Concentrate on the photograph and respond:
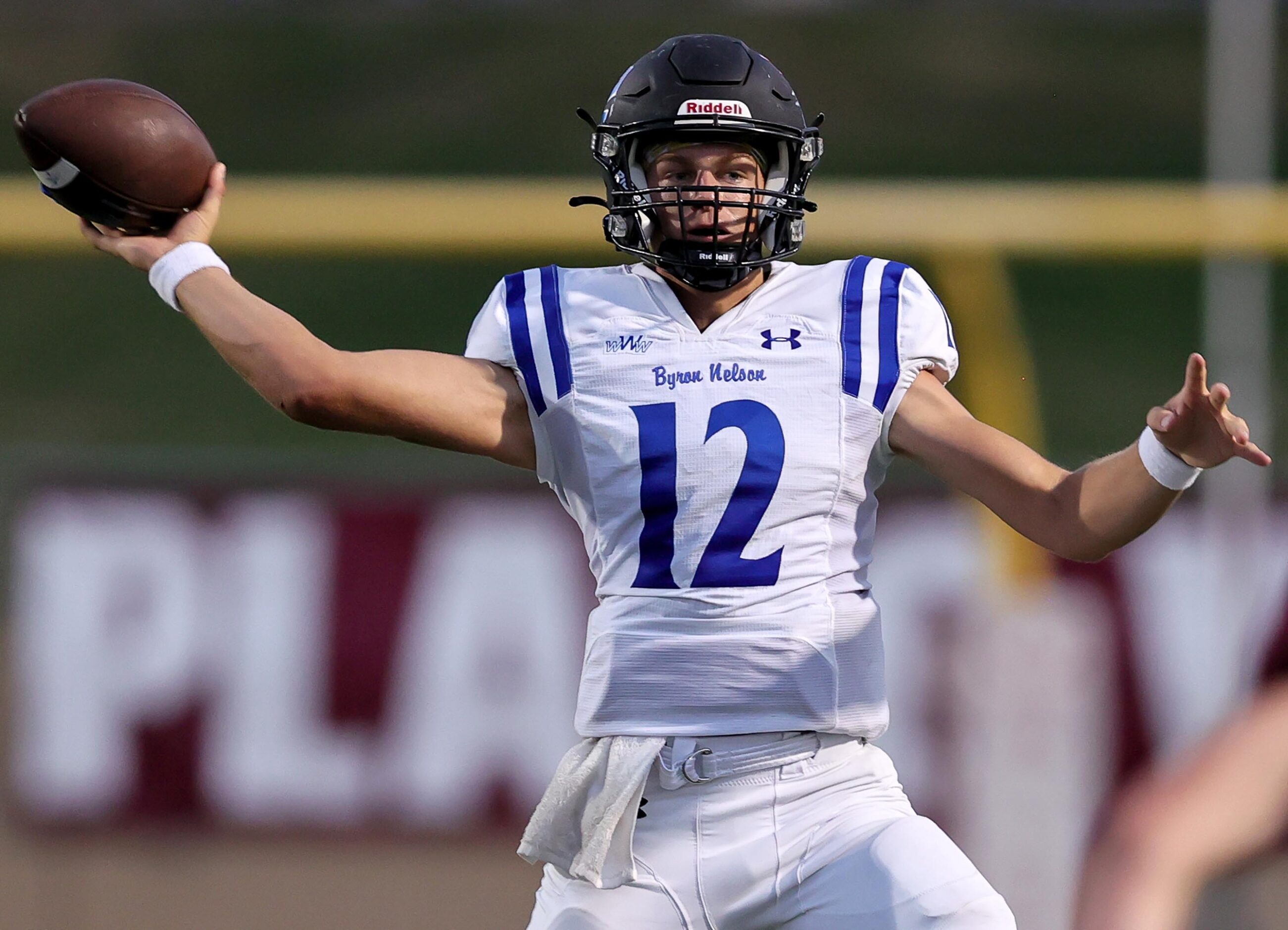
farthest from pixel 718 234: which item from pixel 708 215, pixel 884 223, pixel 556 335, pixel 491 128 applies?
pixel 491 128

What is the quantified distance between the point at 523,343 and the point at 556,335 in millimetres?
52

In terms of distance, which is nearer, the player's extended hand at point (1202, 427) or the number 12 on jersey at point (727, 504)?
the player's extended hand at point (1202, 427)


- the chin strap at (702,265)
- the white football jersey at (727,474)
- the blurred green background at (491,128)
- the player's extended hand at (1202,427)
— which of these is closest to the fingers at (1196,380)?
the player's extended hand at (1202,427)

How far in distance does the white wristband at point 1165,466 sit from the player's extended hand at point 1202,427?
0.02 meters

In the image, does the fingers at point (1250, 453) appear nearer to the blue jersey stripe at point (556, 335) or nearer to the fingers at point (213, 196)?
the blue jersey stripe at point (556, 335)

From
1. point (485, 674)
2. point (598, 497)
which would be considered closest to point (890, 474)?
point (485, 674)

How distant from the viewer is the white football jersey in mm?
2846

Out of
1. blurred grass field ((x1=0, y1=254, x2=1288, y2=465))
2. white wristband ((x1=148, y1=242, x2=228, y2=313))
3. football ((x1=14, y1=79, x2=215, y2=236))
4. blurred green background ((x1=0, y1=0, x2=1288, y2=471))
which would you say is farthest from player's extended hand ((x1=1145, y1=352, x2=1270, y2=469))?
blurred green background ((x1=0, y1=0, x2=1288, y2=471))

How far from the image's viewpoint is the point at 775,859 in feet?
9.02

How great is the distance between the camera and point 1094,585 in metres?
5.75

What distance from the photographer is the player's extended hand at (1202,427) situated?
2604mm

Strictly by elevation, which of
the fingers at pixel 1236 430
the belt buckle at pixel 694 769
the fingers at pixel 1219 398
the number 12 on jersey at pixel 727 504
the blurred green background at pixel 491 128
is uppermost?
the blurred green background at pixel 491 128

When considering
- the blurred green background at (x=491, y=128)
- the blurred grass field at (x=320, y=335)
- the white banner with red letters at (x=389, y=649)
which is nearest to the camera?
the white banner with red letters at (x=389, y=649)

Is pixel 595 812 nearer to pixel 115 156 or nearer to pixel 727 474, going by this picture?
pixel 727 474
